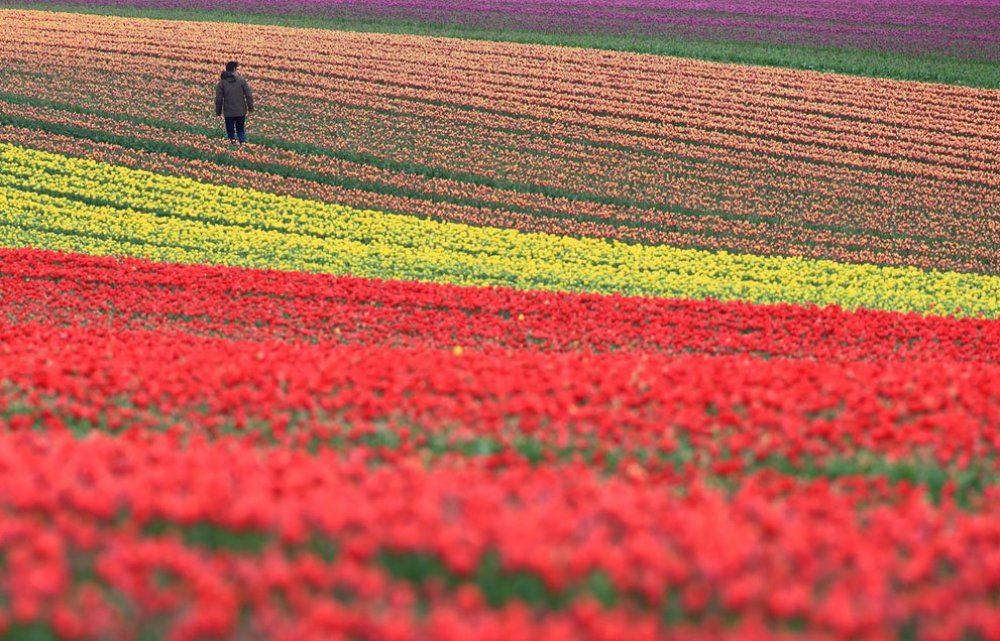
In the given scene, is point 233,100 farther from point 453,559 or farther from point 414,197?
point 453,559

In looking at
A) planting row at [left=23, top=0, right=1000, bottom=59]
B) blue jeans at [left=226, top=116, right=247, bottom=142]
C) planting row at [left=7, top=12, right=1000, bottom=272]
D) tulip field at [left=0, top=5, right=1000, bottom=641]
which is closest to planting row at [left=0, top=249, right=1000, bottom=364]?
tulip field at [left=0, top=5, right=1000, bottom=641]

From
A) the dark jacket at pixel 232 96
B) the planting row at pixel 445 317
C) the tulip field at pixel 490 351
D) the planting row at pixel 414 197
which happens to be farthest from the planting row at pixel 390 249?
the planting row at pixel 445 317

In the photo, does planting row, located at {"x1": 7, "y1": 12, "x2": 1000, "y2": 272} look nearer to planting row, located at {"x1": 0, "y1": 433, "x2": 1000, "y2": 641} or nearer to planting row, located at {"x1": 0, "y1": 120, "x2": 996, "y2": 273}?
planting row, located at {"x1": 0, "y1": 120, "x2": 996, "y2": 273}

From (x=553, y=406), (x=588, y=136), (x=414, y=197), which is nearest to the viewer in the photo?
(x=553, y=406)

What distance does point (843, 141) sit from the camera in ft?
127

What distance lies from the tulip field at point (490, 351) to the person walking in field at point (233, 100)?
0.86 m

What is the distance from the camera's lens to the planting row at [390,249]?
22.9 metres

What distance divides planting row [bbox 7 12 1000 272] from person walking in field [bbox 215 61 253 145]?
0.88 m

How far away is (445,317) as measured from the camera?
55.4 feet

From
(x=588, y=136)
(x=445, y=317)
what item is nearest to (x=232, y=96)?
(x=588, y=136)

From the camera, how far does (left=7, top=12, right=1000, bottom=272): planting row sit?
2989 cm

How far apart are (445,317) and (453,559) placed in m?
12.1

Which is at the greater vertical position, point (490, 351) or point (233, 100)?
point (233, 100)

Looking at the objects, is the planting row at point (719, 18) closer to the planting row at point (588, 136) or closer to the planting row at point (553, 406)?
the planting row at point (588, 136)
